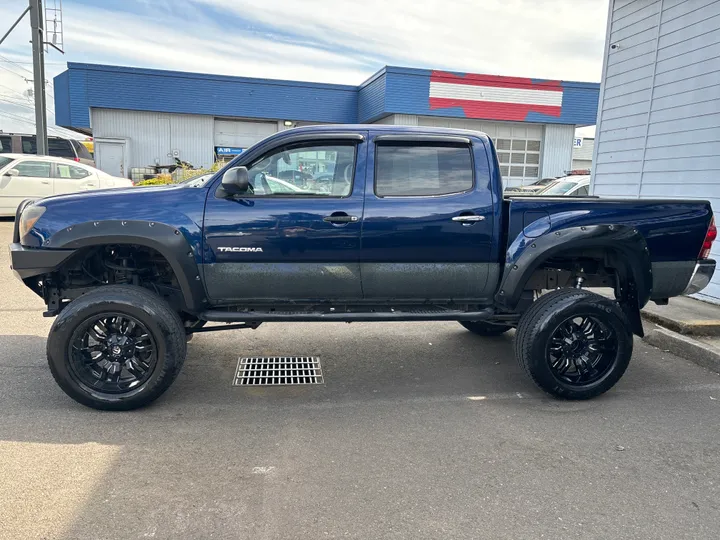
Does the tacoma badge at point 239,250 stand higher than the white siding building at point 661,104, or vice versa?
the white siding building at point 661,104

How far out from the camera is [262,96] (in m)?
27.8

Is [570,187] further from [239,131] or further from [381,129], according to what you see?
[239,131]

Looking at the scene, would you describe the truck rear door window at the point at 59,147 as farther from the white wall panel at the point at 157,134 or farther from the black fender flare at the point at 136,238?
the black fender flare at the point at 136,238

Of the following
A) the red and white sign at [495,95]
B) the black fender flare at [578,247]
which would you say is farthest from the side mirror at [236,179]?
the red and white sign at [495,95]

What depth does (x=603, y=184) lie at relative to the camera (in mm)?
9195

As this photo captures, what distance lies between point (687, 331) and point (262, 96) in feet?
83.1

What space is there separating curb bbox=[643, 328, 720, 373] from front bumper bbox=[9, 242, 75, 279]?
18.2 ft

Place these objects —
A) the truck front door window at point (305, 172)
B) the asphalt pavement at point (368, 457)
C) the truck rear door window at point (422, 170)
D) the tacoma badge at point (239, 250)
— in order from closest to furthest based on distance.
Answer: the asphalt pavement at point (368, 457) < the tacoma badge at point (239, 250) < the truck front door window at point (305, 172) < the truck rear door window at point (422, 170)

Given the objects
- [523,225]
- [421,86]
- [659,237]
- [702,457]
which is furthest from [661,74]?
[421,86]

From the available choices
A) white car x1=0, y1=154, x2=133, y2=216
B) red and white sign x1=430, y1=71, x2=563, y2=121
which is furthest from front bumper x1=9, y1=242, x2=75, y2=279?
red and white sign x1=430, y1=71, x2=563, y2=121

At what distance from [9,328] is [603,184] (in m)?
8.79

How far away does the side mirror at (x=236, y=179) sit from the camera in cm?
384

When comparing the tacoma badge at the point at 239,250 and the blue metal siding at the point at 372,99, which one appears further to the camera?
the blue metal siding at the point at 372,99

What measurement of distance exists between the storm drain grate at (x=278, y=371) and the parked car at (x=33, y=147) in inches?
598
